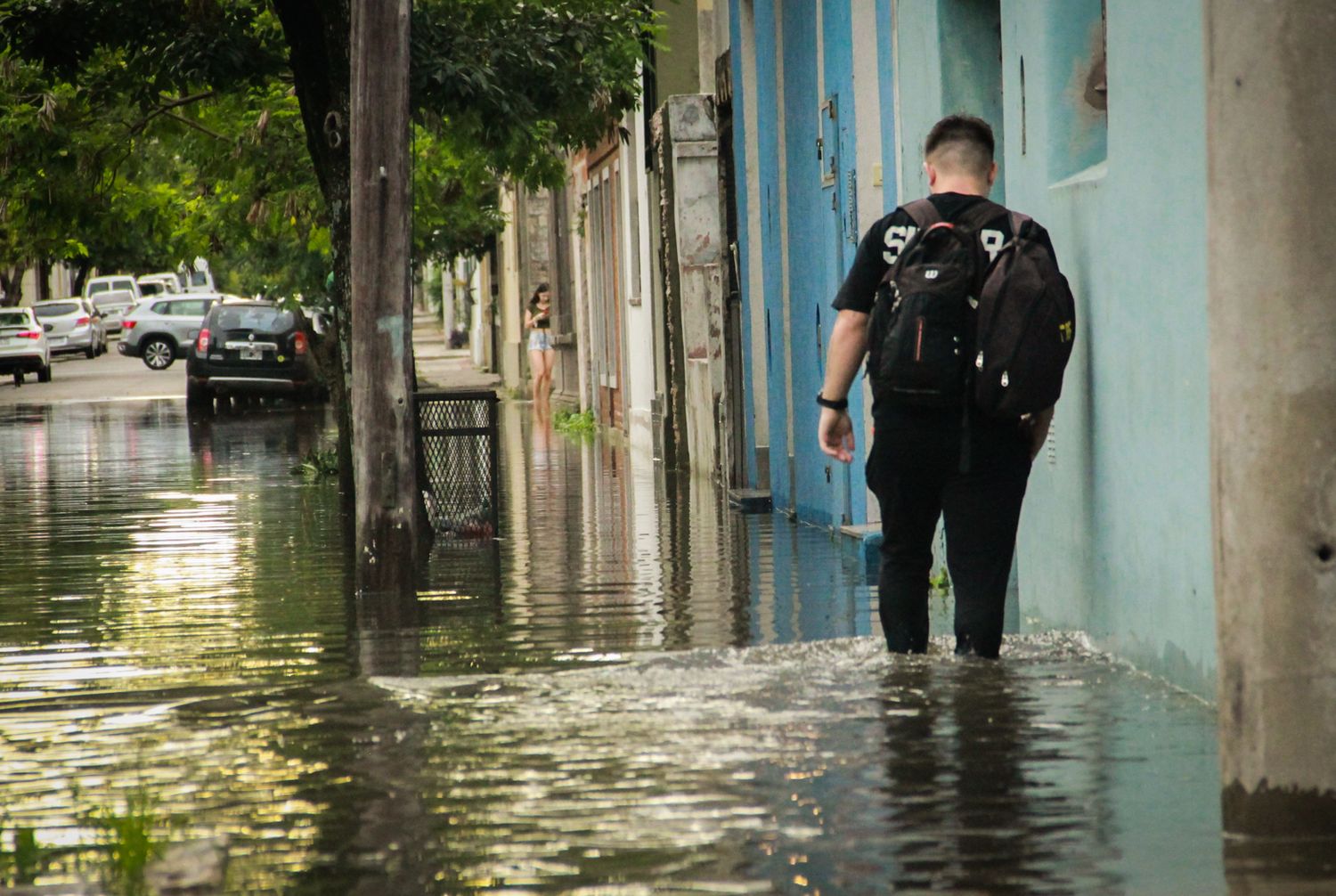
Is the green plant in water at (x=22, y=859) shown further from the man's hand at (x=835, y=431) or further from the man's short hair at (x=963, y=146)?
the man's short hair at (x=963, y=146)

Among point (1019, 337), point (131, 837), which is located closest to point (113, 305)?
point (1019, 337)

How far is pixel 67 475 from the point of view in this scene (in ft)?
67.3

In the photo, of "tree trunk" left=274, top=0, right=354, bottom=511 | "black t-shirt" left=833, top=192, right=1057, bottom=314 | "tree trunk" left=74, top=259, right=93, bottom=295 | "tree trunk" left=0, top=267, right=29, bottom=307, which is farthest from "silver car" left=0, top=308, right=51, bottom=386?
"black t-shirt" left=833, top=192, right=1057, bottom=314

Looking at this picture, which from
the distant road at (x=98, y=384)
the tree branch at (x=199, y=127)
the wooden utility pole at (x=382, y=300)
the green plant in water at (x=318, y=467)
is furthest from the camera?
the distant road at (x=98, y=384)

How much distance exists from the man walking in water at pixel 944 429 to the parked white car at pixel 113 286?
7824cm

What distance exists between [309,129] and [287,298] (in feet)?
52.1

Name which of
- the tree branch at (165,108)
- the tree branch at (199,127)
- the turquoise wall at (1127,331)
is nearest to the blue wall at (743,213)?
the tree branch at (165,108)

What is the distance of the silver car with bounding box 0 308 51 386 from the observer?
49125mm

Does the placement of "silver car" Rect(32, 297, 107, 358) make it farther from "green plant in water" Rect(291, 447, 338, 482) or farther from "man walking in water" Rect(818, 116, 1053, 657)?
"man walking in water" Rect(818, 116, 1053, 657)

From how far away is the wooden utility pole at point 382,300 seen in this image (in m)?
10.3

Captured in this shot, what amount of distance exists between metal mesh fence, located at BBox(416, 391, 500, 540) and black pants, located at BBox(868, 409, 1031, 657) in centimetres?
671

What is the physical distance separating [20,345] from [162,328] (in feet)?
15.6

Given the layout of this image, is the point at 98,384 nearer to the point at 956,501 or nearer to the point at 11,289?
the point at 11,289

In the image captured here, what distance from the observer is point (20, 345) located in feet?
162
